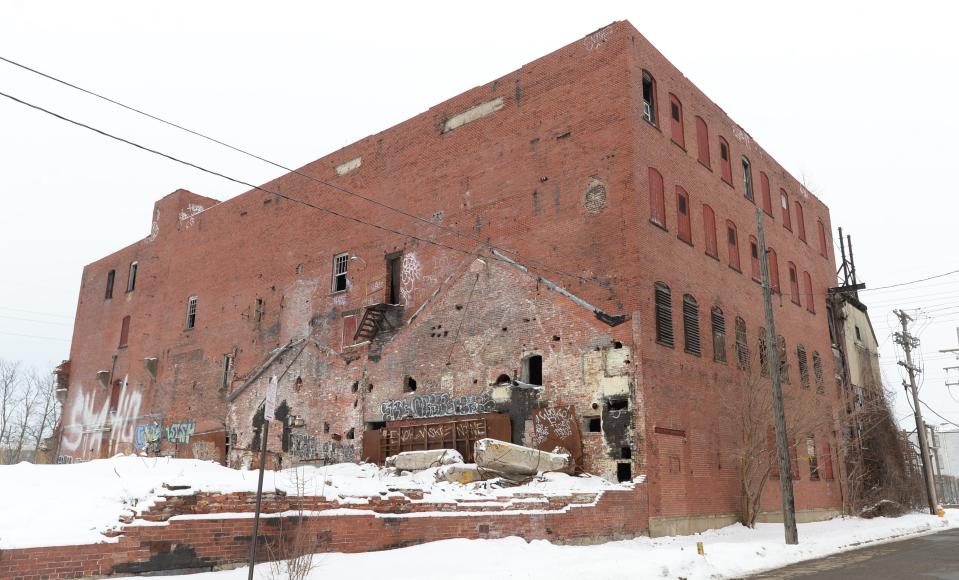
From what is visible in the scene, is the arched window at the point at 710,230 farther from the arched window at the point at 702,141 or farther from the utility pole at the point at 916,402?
the utility pole at the point at 916,402

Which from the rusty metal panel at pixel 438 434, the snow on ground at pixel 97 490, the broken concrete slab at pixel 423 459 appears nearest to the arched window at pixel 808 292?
the rusty metal panel at pixel 438 434

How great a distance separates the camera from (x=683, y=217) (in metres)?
22.3

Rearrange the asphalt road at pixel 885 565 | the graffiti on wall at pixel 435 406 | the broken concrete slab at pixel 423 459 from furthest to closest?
1. the graffiti on wall at pixel 435 406
2. the broken concrete slab at pixel 423 459
3. the asphalt road at pixel 885 565

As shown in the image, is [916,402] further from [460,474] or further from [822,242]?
[460,474]

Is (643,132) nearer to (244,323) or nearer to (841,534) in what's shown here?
(841,534)

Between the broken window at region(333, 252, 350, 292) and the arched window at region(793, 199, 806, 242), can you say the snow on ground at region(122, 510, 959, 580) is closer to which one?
the broken window at region(333, 252, 350, 292)

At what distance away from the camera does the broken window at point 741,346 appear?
77.4ft

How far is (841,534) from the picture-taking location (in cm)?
2080

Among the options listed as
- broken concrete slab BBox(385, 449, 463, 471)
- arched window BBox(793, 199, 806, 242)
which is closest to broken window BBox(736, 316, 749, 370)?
arched window BBox(793, 199, 806, 242)

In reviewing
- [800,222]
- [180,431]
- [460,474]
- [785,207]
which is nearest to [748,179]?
[785,207]

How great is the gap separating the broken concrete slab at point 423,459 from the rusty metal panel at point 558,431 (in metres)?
2.25

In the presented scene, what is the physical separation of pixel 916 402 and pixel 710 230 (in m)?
19.7

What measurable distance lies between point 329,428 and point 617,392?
1165 cm

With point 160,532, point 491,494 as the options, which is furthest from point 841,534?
point 160,532
